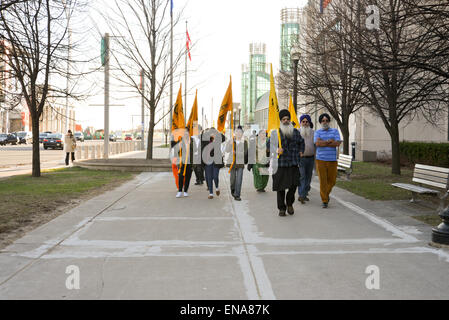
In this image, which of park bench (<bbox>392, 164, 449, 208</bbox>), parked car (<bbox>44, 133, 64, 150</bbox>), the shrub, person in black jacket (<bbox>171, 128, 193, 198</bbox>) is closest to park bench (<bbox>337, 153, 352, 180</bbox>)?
park bench (<bbox>392, 164, 449, 208</bbox>)

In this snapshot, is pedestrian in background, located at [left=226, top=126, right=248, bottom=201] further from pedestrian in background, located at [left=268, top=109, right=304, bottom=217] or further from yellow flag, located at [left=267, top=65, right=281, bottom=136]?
pedestrian in background, located at [left=268, top=109, right=304, bottom=217]

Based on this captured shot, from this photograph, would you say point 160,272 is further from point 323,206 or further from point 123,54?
point 123,54

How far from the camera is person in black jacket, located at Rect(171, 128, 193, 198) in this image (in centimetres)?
1113

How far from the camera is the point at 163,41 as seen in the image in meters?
20.4

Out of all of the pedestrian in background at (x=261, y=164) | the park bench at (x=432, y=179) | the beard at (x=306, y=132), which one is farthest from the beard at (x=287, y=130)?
the pedestrian in background at (x=261, y=164)

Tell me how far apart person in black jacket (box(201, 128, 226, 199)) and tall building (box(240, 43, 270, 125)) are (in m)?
93.6

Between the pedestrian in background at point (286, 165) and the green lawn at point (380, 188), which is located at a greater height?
the pedestrian in background at point (286, 165)

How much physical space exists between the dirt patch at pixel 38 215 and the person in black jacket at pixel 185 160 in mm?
2160

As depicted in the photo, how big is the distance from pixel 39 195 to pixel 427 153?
659 inches

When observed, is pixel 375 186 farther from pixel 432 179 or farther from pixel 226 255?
pixel 226 255

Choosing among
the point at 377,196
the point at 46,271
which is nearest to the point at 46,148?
the point at 377,196

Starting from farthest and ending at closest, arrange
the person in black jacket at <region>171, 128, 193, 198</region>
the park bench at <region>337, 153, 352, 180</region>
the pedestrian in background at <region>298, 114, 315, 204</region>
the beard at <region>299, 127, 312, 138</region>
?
the park bench at <region>337, 153, 352, 180</region>, the person in black jacket at <region>171, 128, 193, 198</region>, the beard at <region>299, 127, 312, 138</region>, the pedestrian in background at <region>298, 114, 315, 204</region>

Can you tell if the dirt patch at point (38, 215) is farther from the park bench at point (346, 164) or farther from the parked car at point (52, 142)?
the parked car at point (52, 142)

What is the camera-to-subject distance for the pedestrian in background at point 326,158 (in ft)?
31.1
